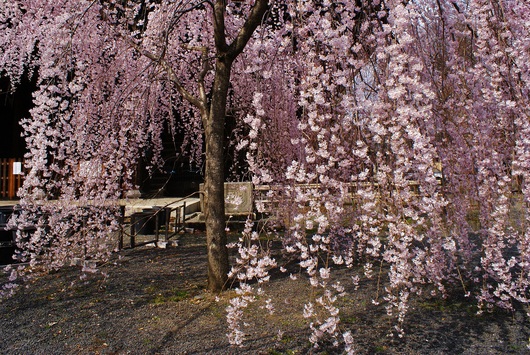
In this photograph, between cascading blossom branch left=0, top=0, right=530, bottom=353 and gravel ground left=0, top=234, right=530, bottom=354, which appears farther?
gravel ground left=0, top=234, right=530, bottom=354

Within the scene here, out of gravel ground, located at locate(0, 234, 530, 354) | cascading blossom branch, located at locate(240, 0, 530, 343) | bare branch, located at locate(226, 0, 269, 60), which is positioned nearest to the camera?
cascading blossom branch, located at locate(240, 0, 530, 343)

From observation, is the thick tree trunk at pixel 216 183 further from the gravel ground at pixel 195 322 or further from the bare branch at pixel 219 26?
the gravel ground at pixel 195 322

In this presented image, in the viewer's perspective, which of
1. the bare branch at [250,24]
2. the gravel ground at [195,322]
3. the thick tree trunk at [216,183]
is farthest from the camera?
the thick tree trunk at [216,183]

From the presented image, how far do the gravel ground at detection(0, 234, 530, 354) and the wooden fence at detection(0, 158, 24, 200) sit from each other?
286 inches

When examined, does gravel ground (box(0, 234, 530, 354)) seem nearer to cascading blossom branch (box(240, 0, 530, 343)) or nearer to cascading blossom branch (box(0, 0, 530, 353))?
cascading blossom branch (box(0, 0, 530, 353))

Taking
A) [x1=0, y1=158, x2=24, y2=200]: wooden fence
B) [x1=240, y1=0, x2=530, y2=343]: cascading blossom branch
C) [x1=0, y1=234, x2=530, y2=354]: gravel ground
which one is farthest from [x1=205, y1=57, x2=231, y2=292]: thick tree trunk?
[x1=0, y1=158, x2=24, y2=200]: wooden fence

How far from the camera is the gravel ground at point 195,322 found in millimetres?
3713

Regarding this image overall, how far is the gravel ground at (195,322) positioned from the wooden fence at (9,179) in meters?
7.25

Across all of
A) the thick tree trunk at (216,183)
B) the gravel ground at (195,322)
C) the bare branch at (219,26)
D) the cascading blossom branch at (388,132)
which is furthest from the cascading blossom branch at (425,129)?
the thick tree trunk at (216,183)

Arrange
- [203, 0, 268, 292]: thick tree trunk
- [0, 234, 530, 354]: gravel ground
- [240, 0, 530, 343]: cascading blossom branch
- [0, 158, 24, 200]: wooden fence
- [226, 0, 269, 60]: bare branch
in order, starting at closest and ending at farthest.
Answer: [240, 0, 530, 343]: cascading blossom branch
[0, 234, 530, 354]: gravel ground
[226, 0, 269, 60]: bare branch
[203, 0, 268, 292]: thick tree trunk
[0, 158, 24, 200]: wooden fence

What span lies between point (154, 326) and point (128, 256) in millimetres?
3017

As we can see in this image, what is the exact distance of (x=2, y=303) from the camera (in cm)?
486

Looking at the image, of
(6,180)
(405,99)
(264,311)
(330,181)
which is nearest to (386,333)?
(264,311)

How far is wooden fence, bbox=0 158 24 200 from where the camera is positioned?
11.8 meters
